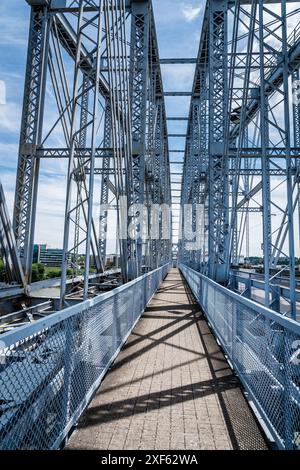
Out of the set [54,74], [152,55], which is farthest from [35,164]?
[152,55]

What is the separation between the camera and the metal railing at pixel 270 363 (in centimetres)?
246

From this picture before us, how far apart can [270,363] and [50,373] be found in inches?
79.1

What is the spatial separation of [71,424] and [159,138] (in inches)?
866

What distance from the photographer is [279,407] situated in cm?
271

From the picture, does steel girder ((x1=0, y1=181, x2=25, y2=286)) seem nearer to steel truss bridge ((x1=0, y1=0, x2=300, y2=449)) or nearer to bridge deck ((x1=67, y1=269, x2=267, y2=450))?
steel truss bridge ((x1=0, y1=0, x2=300, y2=449))

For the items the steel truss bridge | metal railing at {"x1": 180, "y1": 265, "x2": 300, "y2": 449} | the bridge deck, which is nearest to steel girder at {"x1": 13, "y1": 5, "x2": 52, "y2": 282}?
the steel truss bridge

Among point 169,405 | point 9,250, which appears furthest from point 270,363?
point 9,250

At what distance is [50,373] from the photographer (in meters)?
2.51

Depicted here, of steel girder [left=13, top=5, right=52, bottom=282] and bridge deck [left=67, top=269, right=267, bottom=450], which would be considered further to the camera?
steel girder [left=13, top=5, right=52, bottom=282]

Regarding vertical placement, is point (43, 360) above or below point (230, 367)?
above

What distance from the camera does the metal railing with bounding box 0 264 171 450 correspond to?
77.4 inches

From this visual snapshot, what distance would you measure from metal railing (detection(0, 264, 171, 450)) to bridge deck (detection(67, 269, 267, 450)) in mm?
272

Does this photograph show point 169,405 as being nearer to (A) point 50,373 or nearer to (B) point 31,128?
(A) point 50,373
